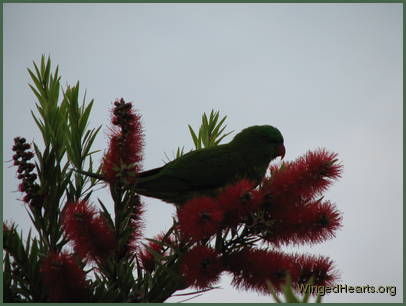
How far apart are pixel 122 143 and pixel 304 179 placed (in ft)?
2.89

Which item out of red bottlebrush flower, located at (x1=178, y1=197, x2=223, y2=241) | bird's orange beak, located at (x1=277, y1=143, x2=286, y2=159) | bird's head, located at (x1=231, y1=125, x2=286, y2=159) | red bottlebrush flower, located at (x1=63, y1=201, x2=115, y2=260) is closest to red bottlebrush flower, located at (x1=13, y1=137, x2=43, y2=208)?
red bottlebrush flower, located at (x1=63, y1=201, x2=115, y2=260)

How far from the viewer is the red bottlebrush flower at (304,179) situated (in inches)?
75.0

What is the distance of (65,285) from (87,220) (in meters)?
0.30

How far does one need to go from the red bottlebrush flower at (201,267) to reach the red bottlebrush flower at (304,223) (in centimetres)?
31

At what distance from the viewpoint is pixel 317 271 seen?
181 centimetres

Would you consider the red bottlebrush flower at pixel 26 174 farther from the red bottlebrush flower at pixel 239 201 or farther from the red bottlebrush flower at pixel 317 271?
the red bottlebrush flower at pixel 317 271

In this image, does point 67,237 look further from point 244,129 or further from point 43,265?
point 244,129

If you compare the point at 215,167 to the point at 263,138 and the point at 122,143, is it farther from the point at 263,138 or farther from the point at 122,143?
the point at 122,143

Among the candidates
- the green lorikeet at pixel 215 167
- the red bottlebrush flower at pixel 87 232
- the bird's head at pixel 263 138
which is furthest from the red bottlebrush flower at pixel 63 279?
the bird's head at pixel 263 138

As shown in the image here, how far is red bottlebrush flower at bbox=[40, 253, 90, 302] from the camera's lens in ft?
4.86

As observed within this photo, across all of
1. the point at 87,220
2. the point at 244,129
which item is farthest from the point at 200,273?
the point at 244,129

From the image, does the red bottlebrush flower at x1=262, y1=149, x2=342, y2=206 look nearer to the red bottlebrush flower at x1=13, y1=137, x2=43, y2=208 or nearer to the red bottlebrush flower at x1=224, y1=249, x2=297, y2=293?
the red bottlebrush flower at x1=224, y1=249, x2=297, y2=293

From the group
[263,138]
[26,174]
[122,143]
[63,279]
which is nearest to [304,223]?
[122,143]

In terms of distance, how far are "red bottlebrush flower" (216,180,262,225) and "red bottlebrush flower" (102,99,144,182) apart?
0.46m
